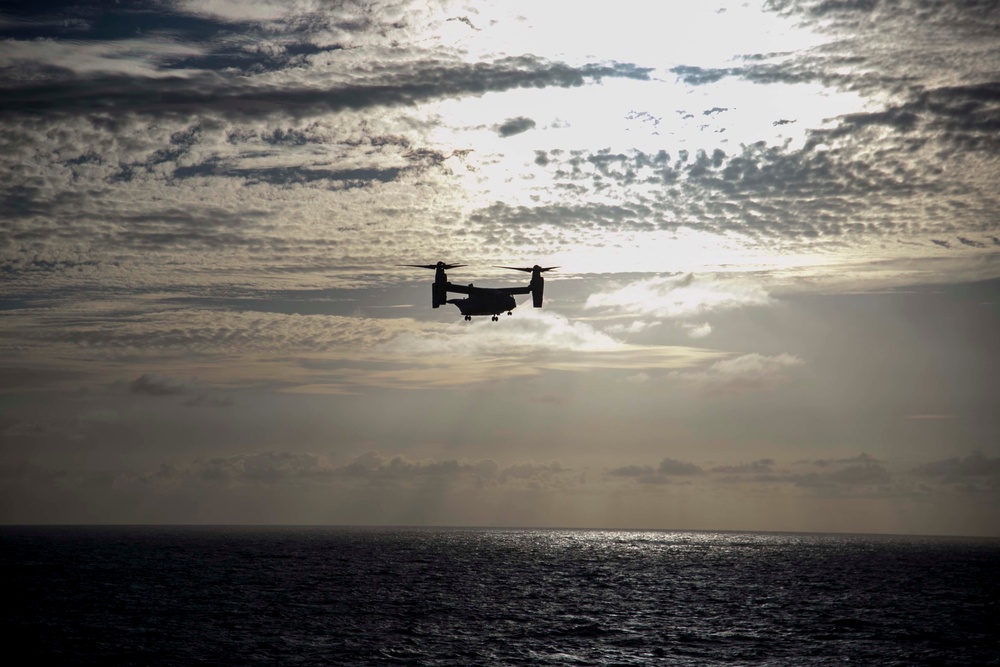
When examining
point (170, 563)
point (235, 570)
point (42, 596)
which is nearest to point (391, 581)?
point (235, 570)

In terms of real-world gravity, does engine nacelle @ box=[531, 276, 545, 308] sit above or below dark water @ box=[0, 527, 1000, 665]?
above

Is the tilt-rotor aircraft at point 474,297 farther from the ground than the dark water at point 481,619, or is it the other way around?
the tilt-rotor aircraft at point 474,297

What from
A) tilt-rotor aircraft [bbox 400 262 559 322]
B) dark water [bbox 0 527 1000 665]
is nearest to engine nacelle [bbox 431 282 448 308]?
tilt-rotor aircraft [bbox 400 262 559 322]

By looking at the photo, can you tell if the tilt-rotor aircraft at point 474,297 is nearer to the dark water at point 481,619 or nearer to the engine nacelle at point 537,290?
the engine nacelle at point 537,290

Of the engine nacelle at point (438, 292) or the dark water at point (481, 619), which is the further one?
the engine nacelle at point (438, 292)

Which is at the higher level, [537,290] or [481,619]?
[537,290]

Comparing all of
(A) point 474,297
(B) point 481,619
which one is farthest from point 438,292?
(B) point 481,619

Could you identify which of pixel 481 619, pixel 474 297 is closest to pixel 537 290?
pixel 474 297

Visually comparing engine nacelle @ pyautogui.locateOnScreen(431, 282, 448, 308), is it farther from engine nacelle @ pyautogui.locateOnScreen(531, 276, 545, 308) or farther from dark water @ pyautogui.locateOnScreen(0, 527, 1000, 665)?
dark water @ pyautogui.locateOnScreen(0, 527, 1000, 665)

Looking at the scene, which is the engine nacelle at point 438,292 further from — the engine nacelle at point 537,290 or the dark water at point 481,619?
the dark water at point 481,619

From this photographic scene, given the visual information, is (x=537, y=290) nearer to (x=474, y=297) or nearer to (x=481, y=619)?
(x=474, y=297)

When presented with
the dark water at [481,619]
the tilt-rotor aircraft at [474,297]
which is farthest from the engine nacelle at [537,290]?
the dark water at [481,619]

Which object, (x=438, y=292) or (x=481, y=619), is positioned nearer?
(x=438, y=292)
